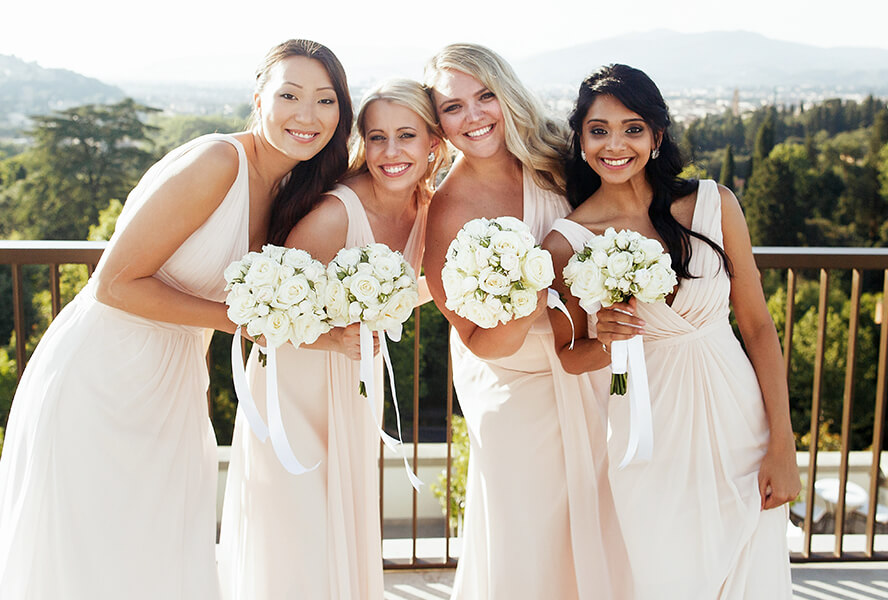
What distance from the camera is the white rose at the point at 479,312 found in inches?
84.5

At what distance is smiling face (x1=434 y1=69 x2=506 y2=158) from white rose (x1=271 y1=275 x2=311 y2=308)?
2.60 ft

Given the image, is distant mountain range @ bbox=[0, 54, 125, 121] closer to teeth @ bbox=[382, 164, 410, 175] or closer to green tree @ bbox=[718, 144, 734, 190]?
green tree @ bbox=[718, 144, 734, 190]

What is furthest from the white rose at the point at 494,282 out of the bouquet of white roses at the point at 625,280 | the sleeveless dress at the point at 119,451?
the sleeveless dress at the point at 119,451

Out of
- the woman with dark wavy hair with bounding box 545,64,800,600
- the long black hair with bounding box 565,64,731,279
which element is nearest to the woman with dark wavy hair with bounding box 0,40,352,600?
the long black hair with bounding box 565,64,731,279

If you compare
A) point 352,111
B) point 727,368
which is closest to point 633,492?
point 727,368

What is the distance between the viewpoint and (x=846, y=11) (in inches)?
3696

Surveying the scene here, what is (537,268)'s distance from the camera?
2.12 metres

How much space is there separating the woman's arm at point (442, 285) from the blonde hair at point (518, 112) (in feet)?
0.96

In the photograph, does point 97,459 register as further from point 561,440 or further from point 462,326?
point 561,440

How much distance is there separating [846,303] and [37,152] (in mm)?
52985

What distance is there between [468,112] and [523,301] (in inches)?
30.9

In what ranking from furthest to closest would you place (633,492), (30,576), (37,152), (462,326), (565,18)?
(565,18)
(37,152)
(462,326)
(633,492)
(30,576)

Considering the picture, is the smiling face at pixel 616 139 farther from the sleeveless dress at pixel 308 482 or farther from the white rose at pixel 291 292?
the white rose at pixel 291 292

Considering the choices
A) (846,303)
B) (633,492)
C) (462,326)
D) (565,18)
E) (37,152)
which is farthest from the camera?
(565,18)
